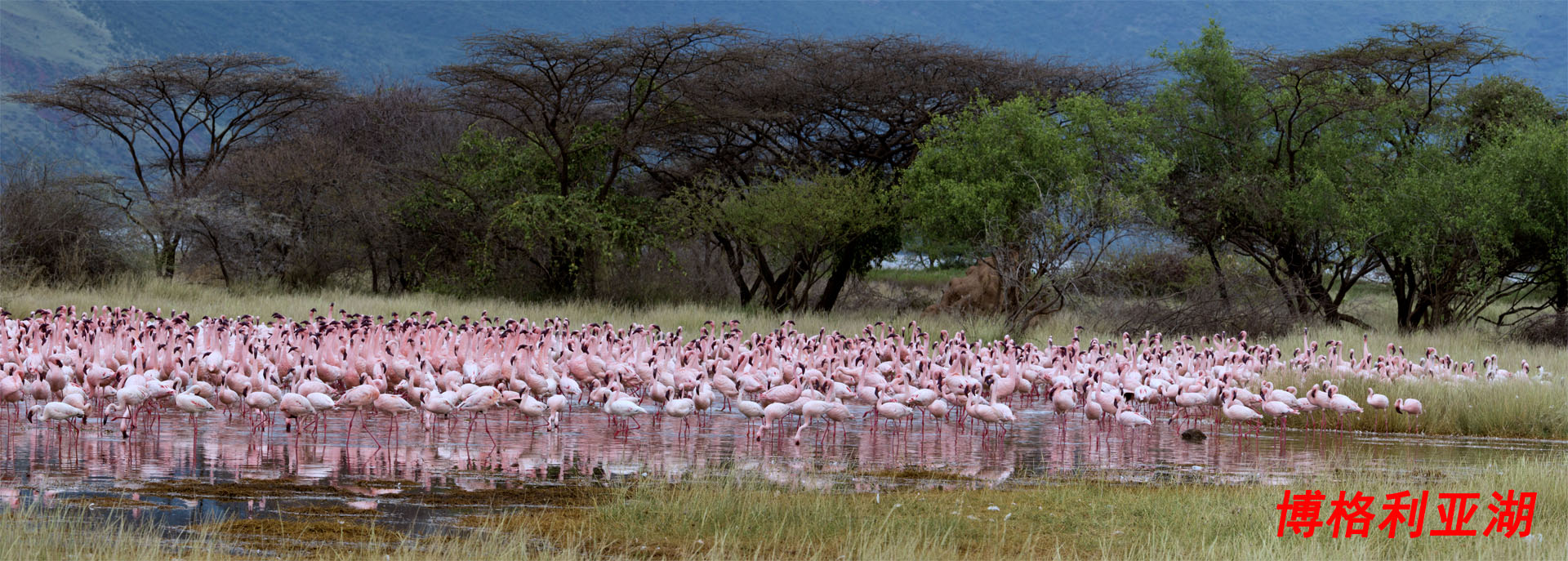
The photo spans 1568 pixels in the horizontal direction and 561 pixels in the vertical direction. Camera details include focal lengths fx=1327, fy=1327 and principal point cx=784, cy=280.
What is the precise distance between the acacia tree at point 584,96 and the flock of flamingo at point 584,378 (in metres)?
12.1

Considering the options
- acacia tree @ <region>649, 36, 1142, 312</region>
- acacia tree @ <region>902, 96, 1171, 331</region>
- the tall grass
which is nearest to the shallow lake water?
the tall grass

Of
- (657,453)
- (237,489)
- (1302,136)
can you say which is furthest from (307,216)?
(237,489)

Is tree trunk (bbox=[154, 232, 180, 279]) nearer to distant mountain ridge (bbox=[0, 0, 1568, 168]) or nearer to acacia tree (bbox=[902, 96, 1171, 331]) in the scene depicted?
acacia tree (bbox=[902, 96, 1171, 331])

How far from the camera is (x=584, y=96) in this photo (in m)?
27.5

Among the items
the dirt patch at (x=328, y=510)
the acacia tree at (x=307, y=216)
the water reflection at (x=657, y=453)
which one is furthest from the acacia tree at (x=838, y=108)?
the dirt patch at (x=328, y=510)

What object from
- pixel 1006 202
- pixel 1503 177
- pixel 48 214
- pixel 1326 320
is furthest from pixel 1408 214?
pixel 48 214

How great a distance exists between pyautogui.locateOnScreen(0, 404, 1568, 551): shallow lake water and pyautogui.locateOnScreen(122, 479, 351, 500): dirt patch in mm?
18

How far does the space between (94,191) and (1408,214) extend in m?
31.7

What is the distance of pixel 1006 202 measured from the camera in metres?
24.3

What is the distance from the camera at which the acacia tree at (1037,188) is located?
896 inches

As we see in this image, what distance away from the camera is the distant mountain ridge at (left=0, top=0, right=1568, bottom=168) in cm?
9800

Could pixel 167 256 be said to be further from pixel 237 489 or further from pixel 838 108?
pixel 237 489

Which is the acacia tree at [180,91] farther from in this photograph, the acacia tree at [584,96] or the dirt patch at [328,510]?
the dirt patch at [328,510]

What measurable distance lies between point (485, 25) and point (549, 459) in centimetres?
9938
